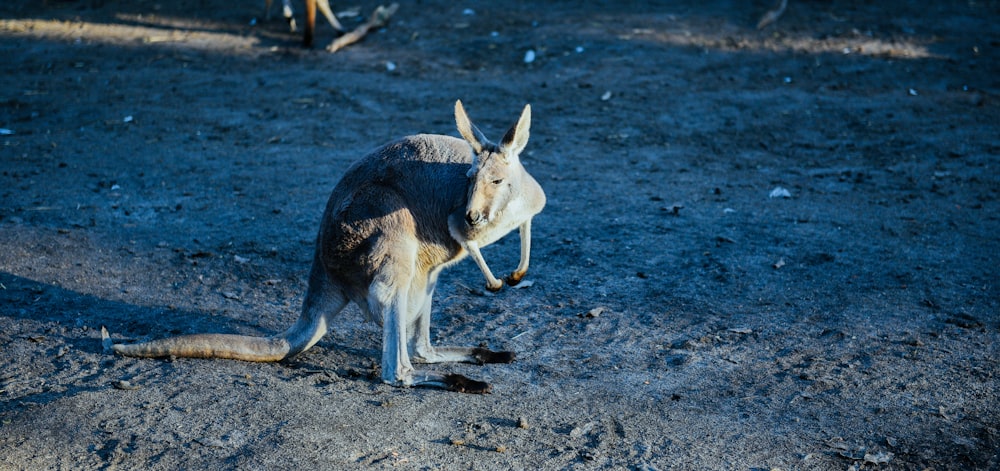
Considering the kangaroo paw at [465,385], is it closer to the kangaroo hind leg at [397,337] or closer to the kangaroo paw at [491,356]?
the kangaroo hind leg at [397,337]

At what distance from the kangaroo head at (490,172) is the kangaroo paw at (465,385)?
0.67m

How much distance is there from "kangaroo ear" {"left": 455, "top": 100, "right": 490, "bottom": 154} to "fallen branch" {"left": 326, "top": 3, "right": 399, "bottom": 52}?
6567 millimetres

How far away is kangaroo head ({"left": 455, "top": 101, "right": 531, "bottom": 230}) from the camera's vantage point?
3.79 meters

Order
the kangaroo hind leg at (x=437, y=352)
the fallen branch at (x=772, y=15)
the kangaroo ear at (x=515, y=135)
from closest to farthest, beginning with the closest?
the kangaroo ear at (x=515, y=135) < the kangaroo hind leg at (x=437, y=352) < the fallen branch at (x=772, y=15)

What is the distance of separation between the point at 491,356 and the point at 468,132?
44.8 inches

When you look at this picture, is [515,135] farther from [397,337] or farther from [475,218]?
[397,337]

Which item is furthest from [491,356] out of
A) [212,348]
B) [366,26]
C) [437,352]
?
[366,26]

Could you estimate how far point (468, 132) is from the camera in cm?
387

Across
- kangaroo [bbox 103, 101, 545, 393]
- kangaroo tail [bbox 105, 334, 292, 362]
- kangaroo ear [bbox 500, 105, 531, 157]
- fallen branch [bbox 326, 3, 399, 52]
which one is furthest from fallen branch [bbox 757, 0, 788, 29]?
kangaroo tail [bbox 105, 334, 292, 362]

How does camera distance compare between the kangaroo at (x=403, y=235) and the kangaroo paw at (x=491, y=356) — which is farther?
the kangaroo paw at (x=491, y=356)

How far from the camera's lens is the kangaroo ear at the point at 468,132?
3.87 metres

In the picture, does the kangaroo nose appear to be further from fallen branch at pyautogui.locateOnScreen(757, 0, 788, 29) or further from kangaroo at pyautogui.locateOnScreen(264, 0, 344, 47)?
fallen branch at pyautogui.locateOnScreen(757, 0, 788, 29)

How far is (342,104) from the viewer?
28.7 ft

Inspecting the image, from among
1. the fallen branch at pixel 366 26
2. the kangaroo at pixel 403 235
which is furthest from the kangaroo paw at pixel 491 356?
the fallen branch at pixel 366 26
